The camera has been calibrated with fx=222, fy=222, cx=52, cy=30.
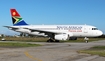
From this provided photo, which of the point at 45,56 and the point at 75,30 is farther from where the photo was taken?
the point at 75,30

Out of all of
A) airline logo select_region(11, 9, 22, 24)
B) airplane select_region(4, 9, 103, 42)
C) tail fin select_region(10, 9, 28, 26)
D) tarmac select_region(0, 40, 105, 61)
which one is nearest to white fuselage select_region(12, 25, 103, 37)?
airplane select_region(4, 9, 103, 42)

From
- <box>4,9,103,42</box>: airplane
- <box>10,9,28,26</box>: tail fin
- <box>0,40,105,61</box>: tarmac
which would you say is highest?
<box>10,9,28,26</box>: tail fin

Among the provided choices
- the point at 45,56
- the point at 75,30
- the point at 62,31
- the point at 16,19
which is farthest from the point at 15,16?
the point at 45,56

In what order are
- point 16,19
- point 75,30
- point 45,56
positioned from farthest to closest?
point 16,19, point 75,30, point 45,56

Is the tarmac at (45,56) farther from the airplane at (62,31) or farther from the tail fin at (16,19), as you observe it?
the tail fin at (16,19)

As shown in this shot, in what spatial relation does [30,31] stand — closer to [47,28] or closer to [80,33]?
[47,28]

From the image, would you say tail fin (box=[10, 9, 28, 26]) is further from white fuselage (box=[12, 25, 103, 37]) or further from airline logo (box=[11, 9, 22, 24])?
white fuselage (box=[12, 25, 103, 37])

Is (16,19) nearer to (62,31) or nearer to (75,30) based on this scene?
(62,31)

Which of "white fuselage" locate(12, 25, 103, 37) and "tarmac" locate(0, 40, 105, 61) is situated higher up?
"white fuselage" locate(12, 25, 103, 37)

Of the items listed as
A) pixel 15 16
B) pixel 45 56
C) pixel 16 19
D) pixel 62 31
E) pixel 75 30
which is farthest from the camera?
pixel 15 16

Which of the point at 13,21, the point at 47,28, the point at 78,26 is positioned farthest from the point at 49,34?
the point at 13,21

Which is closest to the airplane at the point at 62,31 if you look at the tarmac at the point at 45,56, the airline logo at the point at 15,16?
the airline logo at the point at 15,16

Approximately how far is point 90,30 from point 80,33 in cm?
193

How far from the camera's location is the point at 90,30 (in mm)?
41312
